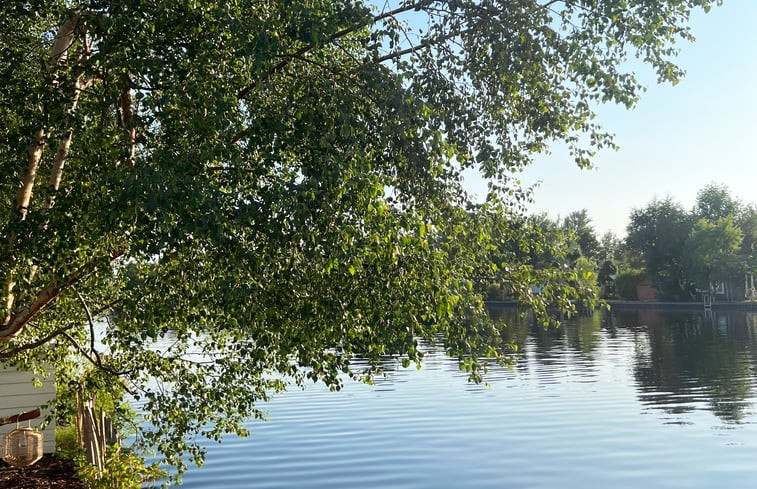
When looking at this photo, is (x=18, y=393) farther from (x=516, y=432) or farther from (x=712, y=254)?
(x=712, y=254)

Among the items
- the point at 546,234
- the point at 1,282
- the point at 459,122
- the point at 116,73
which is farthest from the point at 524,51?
the point at 1,282

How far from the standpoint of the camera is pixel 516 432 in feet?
68.2

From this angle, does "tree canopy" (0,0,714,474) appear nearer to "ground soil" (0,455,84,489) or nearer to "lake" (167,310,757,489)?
"ground soil" (0,455,84,489)

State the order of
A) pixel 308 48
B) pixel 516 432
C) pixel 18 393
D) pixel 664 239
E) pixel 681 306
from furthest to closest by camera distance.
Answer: pixel 664 239 < pixel 681 306 < pixel 516 432 < pixel 18 393 < pixel 308 48

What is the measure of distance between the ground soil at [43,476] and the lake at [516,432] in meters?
2.93

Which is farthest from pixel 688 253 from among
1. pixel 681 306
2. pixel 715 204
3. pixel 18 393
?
pixel 18 393

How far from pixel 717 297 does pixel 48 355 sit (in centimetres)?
9218

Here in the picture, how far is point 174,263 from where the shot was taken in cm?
828

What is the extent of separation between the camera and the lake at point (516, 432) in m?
16.5

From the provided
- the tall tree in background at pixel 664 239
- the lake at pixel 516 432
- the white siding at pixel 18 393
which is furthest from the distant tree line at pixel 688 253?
the white siding at pixel 18 393

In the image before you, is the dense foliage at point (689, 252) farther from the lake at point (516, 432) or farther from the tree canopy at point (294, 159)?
the tree canopy at point (294, 159)

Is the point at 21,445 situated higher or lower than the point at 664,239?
lower

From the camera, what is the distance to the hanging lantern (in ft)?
40.0

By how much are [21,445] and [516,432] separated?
42.1 ft
